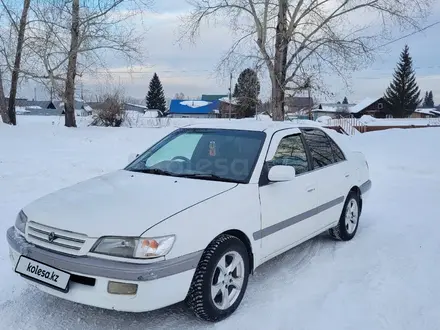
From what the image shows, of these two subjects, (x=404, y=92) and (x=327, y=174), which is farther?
(x=404, y=92)

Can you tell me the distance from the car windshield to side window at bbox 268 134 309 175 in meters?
0.23

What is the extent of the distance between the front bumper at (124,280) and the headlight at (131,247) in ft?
0.19

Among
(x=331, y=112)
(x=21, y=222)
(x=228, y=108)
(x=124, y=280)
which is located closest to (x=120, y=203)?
(x=124, y=280)

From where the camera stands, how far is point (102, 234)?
8.79 feet

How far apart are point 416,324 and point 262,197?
A: 5.01ft

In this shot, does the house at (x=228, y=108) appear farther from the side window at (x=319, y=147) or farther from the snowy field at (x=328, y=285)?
the side window at (x=319, y=147)

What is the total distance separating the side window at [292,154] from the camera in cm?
400

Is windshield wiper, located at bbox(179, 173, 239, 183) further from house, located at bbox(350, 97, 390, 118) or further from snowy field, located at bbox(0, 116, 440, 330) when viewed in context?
house, located at bbox(350, 97, 390, 118)

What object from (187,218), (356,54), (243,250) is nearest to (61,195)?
(187,218)

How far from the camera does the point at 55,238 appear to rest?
281 cm

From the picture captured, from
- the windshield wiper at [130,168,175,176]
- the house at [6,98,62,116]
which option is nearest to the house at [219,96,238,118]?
the house at [6,98,62,116]

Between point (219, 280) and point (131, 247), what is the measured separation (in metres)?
0.79

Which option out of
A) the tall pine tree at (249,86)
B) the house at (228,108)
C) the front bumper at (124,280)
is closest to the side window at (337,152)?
the front bumper at (124,280)

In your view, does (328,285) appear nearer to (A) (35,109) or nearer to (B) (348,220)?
(B) (348,220)
